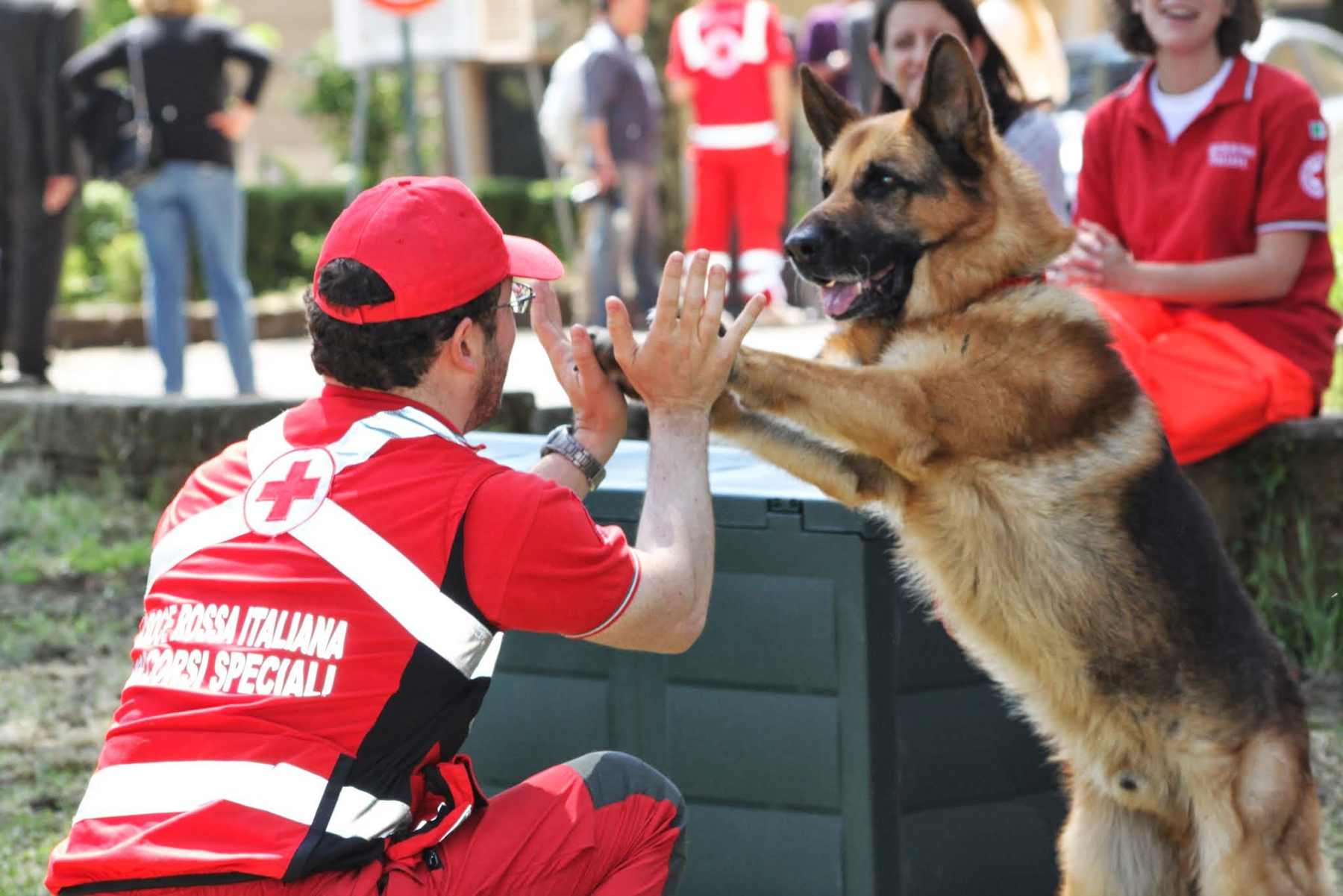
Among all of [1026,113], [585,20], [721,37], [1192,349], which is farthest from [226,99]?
[585,20]

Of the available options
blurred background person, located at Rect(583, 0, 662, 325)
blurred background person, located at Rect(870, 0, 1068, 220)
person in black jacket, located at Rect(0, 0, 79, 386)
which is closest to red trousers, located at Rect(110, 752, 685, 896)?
blurred background person, located at Rect(870, 0, 1068, 220)

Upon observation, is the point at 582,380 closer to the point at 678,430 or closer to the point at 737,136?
the point at 678,430

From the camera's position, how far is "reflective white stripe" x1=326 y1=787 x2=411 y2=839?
6.67 ft

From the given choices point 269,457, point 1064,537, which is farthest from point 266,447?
point 1064,537

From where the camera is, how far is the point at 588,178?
393 inches

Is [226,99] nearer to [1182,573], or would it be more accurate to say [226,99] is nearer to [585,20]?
[1182,573]

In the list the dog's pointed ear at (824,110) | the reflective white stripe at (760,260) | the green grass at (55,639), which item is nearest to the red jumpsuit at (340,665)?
the dog's pointed ear at (824,110)

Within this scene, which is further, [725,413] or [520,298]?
[725,413]

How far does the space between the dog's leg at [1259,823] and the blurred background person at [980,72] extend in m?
1.77

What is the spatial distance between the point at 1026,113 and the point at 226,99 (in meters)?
4.70

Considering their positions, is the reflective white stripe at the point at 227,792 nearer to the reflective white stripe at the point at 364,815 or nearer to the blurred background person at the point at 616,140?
the reflective white stripe at the point at 364,815

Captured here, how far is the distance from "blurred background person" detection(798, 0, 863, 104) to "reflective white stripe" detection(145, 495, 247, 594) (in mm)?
8804

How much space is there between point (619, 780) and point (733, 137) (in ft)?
24.9

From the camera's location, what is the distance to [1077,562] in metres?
2.87
